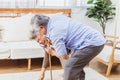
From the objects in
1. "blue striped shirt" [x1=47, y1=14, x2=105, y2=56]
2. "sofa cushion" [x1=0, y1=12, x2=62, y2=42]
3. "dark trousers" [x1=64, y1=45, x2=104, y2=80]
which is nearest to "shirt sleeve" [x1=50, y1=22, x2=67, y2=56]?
"blue striped shirt" [x1=47, y1=14, x2=105, y2=56]

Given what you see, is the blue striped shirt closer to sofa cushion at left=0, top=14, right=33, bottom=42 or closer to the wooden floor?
the wooden floor

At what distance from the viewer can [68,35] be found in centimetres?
215

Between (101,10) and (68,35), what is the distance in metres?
3.14

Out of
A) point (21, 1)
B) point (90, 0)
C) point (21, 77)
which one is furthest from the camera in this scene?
point (90, 0)

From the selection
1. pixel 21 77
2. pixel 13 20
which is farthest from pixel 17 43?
pixel 21 77

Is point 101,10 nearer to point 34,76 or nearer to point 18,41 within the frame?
point 18,41

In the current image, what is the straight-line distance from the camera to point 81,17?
541cm

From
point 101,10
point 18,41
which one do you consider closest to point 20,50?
point 18,41

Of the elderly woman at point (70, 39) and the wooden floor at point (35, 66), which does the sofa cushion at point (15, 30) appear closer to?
the wooden floor at point (35, 66)

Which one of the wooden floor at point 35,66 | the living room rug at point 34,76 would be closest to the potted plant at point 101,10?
the wooden floor at point 35,66

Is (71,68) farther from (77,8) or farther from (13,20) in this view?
(77,8)

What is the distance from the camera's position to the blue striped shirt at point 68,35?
2094mm

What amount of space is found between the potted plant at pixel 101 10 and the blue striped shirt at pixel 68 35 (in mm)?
2917

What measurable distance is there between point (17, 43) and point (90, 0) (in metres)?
2.22
